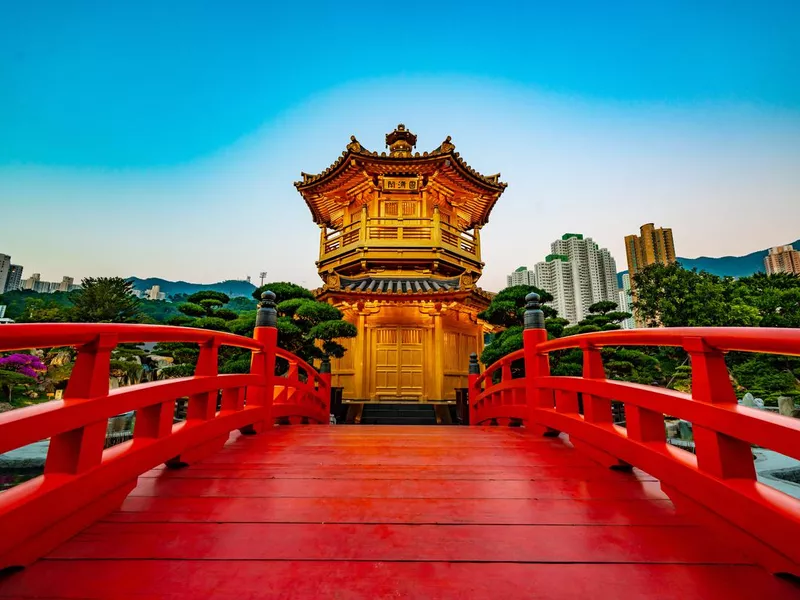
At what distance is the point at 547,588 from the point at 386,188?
13605 millimetres

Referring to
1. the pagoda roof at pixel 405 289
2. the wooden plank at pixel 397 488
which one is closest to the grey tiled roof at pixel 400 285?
the pagoda roof at pixel 405 289

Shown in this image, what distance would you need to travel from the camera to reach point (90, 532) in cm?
160

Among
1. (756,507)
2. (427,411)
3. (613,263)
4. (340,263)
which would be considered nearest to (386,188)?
(340,263)

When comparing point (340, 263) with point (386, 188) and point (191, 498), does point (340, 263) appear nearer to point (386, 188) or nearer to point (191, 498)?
point (386, 188)

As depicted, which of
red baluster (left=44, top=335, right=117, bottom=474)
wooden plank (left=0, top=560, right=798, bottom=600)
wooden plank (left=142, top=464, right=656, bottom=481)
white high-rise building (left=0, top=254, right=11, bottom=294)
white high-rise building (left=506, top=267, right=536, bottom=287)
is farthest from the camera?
white high-rise building (left=0, top=254, right=11, bottom=294)

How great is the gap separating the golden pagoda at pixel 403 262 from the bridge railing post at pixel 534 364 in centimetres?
690

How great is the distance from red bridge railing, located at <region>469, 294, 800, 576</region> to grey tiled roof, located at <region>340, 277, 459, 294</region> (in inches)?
341

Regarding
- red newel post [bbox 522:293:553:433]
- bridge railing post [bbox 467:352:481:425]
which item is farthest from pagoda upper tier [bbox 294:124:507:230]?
red newel post [bbox 522:293:553:433]

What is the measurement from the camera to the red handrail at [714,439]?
1.29 metres

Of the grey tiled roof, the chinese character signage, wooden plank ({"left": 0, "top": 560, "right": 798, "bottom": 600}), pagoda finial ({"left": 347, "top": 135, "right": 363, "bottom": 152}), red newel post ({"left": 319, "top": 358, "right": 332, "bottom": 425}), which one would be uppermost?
pagoda finial ({"left": 347, "top": 135, "right": 363, "bottom": 152})

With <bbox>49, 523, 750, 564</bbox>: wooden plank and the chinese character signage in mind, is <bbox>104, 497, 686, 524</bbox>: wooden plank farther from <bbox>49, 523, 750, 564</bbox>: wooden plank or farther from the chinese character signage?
the chinese character signage

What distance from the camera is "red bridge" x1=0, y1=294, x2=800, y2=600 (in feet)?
4.22

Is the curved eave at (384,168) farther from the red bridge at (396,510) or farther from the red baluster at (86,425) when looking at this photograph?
the red baluster at (86,425)

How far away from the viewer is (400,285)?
1230cm
